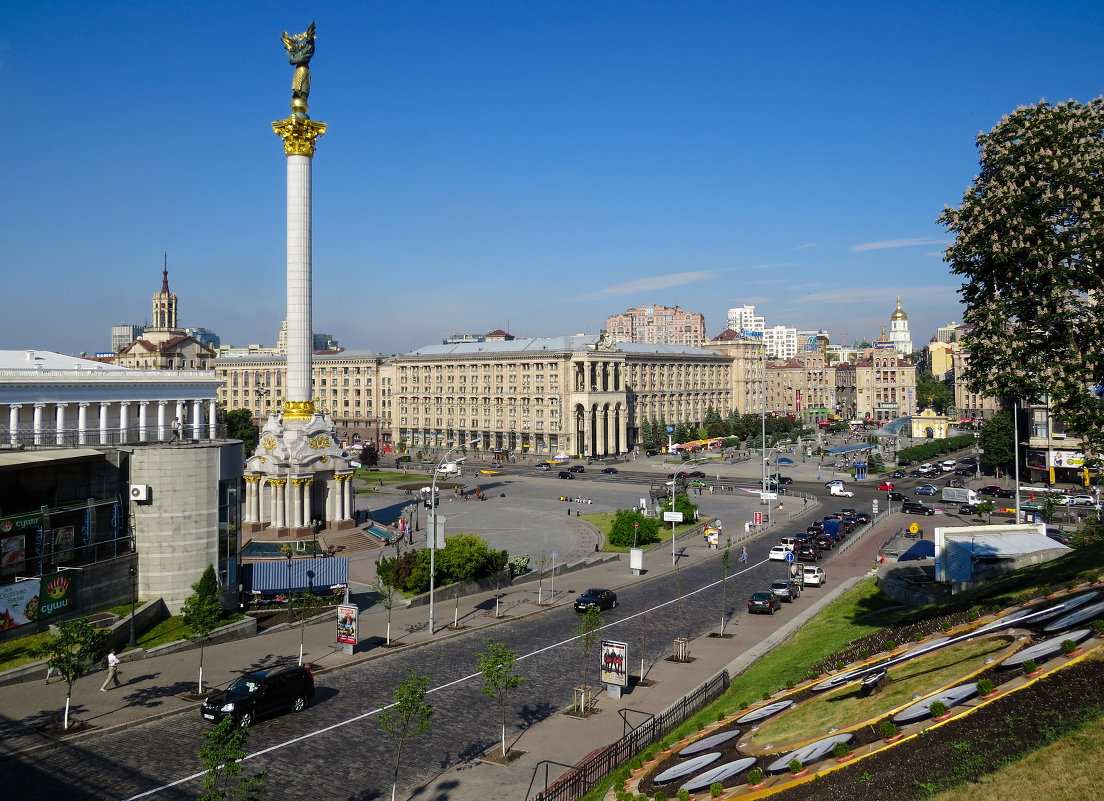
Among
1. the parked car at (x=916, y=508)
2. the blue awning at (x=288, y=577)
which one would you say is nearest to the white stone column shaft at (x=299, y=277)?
the blue awning at (x=288, y=577)

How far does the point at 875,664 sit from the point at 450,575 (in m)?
26.6

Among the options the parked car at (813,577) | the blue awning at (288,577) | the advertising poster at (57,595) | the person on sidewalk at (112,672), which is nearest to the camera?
the person on sidewalk at (112,672)

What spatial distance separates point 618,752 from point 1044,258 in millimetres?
18291

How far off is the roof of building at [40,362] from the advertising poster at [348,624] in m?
48.7

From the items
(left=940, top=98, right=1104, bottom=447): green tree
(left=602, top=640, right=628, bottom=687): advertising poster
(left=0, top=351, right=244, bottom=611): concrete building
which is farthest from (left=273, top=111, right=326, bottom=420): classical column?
(left=940, top=98, right=1104, bottom=447): green tree

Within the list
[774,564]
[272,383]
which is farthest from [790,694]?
[272,383]

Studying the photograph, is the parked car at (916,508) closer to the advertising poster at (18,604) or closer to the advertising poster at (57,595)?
the advertising poster at (57,595)

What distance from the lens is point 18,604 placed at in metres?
30.8

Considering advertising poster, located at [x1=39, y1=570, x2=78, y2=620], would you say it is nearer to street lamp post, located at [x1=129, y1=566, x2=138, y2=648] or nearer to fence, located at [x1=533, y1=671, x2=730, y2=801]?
street lamp post, located at [x1=129, y1=566, x2=138, y2=648]

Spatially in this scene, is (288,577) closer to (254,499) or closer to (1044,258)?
(254,499)

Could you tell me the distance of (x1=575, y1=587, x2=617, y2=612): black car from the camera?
41312 millimetres

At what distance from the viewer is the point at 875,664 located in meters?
22.7

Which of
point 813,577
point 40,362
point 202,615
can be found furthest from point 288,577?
point 40,362

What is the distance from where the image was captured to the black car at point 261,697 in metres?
24.7
